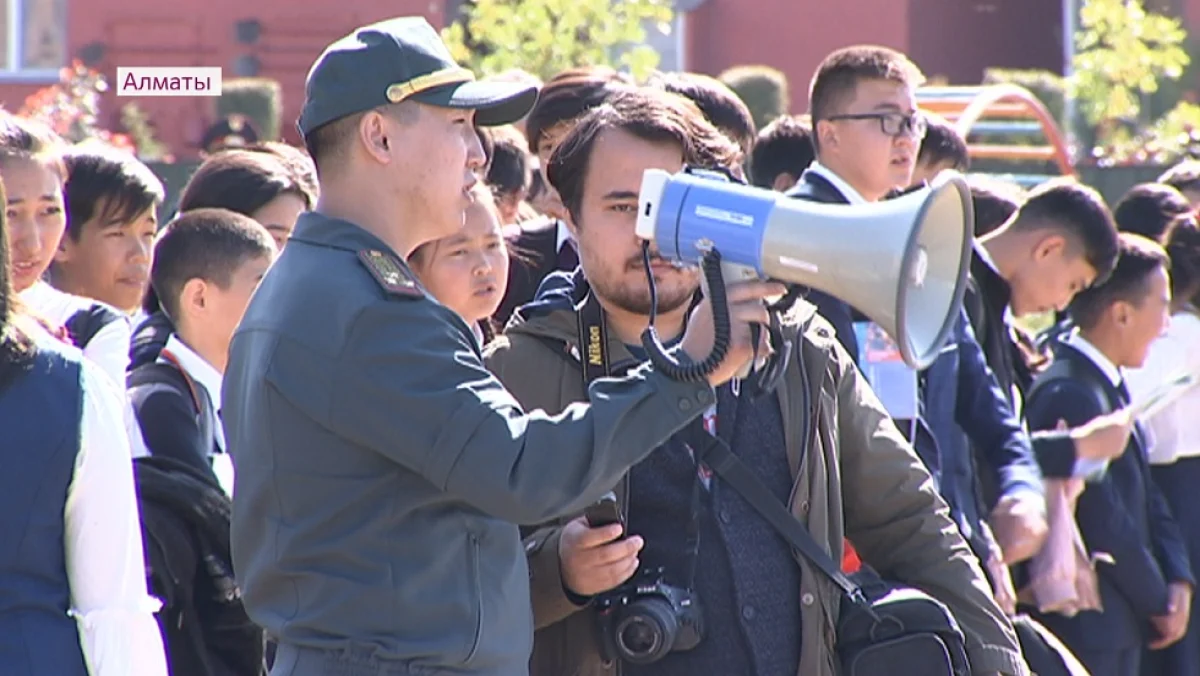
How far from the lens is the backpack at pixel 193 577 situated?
3.86 meters

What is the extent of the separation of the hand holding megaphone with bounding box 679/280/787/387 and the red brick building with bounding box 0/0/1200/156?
11.2 m

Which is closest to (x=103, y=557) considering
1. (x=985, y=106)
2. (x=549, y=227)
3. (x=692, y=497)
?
(x=692, y=497)

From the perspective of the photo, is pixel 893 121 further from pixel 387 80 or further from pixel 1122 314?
pixel 387 80

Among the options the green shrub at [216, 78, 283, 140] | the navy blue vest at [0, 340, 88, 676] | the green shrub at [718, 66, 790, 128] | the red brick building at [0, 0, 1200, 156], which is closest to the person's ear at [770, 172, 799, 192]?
the navy blue vest at [0, 340, 88, 676]

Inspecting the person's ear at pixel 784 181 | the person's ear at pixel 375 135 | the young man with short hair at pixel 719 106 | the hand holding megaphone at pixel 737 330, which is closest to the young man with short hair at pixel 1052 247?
the person's ear at pixel 784 181

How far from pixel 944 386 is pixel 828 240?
8.78 ft

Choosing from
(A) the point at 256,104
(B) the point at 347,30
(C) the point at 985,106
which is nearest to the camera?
(C) the point at 985,106

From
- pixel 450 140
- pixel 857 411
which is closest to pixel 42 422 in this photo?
pixel 450 140

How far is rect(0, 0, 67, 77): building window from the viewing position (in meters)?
17.8

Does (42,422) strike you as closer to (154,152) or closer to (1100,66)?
(154,152)

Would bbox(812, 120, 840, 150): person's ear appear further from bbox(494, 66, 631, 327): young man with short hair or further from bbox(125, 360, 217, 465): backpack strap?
bbox(125, 360, 217, 465): backpack strap

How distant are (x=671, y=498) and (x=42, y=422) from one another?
1.09m

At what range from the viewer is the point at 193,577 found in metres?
3.89

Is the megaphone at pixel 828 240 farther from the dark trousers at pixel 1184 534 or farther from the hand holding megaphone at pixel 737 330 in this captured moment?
the dark trousers at pixel 1184 534
